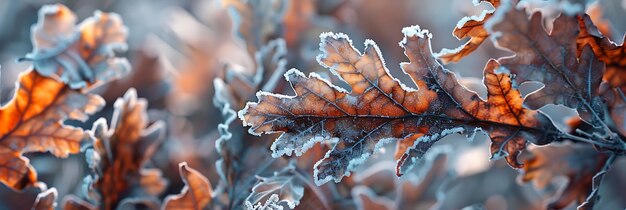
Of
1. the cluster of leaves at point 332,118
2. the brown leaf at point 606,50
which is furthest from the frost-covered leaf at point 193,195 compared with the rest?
the brown leaf at point 606,50

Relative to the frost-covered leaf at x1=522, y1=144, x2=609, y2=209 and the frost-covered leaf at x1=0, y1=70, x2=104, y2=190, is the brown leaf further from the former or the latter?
the frost-covered leaf at x1=0, y1=70, x2=104, y2=190

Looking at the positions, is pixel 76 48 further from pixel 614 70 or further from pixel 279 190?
pixel 614 70

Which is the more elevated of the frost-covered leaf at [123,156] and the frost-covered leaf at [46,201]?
the frost-covered leaf at [123,156]

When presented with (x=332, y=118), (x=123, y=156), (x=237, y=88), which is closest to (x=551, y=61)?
(x=332, y=118)

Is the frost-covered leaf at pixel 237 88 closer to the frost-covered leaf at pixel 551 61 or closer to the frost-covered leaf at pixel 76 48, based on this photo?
the frost-covered leaf at pixel 76 48

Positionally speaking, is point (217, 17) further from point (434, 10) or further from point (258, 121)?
point (258, 121)

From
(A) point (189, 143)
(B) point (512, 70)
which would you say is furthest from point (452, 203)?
(B) point (512, 70)

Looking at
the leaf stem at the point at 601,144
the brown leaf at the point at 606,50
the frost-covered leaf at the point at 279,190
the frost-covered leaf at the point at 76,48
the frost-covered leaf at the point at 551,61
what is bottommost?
the frost-covered leaf at the point at 279,190

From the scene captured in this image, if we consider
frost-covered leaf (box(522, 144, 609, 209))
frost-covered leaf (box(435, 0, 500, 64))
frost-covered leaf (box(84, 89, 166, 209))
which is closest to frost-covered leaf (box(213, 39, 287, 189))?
frost-covered leaf (box(84, 89, 166, 209))

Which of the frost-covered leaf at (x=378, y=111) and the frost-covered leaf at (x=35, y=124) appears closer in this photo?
the frost-covered leaf at (x=378, y=111)
